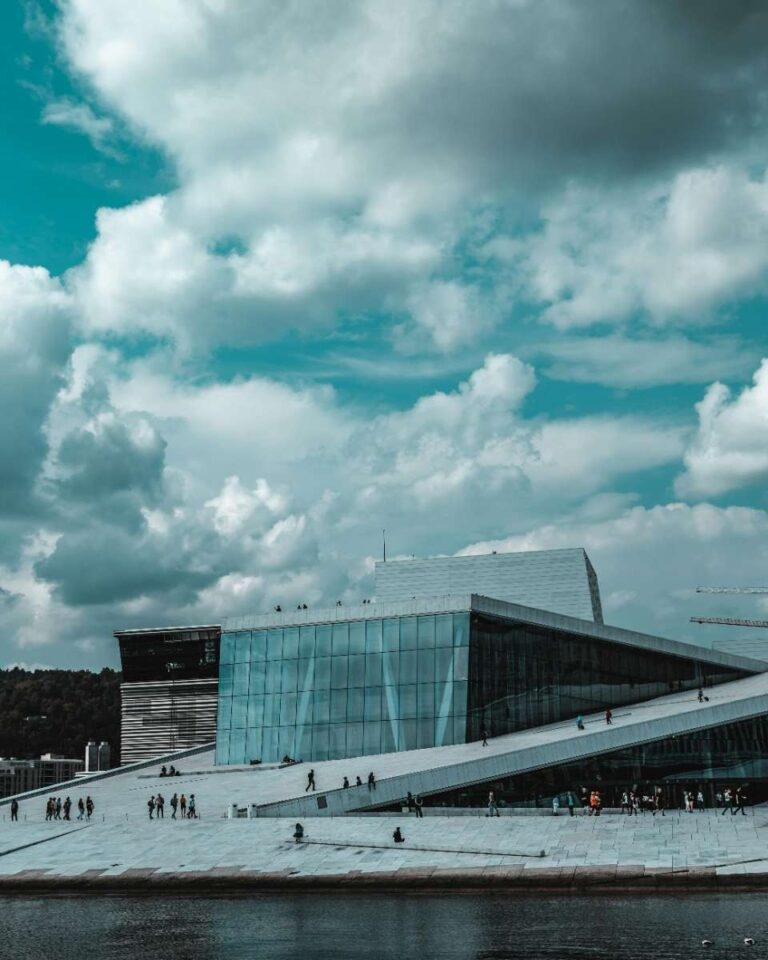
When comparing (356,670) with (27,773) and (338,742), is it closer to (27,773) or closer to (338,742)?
(338,742)

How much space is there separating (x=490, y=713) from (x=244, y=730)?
16360mm

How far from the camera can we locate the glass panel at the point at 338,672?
70438mm

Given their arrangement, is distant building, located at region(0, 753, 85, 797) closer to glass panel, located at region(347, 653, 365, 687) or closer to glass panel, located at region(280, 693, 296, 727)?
glass panel, located at region(280, 693, 296, 727)

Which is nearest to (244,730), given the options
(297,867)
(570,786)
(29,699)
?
(570,786)

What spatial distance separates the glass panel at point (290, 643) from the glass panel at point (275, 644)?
0.31 metres

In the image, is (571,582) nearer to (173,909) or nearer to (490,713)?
(490,713)

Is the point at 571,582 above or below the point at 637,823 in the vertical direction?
above

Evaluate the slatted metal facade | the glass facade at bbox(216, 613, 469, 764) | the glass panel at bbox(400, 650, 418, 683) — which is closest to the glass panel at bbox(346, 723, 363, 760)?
the glass facade at bbox(216, 613, 469, 764)

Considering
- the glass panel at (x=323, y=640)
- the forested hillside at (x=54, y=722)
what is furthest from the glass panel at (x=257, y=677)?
the forested hillside at (x=54, y=722)

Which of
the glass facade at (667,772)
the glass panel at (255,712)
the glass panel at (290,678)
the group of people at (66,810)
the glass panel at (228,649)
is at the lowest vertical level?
the group of people at (66,810)

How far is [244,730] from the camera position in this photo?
7319 centimetres

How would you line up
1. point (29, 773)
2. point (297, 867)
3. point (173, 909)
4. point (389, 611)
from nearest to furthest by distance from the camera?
point (173, 909)
point (297, 867)
point (389, 611)
point (29, 773)

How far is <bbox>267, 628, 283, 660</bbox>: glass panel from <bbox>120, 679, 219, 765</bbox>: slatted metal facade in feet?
83.0

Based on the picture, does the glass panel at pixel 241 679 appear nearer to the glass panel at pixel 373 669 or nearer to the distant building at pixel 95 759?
the glass panel at pixel 373 669
